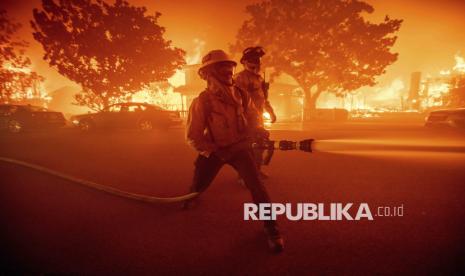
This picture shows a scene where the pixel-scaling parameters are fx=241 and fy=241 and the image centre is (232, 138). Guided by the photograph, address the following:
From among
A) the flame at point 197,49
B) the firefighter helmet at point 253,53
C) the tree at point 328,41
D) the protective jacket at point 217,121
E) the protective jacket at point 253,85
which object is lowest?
the protective jacket at point 217,121

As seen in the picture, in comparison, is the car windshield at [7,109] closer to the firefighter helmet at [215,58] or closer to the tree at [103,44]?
the tree at [103,44]

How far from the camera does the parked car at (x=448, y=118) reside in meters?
9.87

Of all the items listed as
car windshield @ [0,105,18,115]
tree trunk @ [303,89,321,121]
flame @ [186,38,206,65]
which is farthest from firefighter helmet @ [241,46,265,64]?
flame @ [186,38,206,65]

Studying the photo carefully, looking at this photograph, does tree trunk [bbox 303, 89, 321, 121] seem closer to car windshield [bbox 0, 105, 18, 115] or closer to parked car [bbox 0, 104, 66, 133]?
parked car [bbox 0, 104, 66, 133]

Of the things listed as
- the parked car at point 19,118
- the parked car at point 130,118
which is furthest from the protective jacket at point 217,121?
the parked car at point 19,118

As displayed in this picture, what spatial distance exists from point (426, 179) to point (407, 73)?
111445mm

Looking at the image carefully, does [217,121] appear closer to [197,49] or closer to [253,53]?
[253,53]

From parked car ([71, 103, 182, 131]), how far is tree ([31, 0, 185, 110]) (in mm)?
6712

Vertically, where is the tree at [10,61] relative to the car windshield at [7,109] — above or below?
above

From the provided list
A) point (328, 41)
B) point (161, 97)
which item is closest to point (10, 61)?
point (161, 97)

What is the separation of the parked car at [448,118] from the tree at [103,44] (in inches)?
754

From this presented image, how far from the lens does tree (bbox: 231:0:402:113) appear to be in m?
22.1

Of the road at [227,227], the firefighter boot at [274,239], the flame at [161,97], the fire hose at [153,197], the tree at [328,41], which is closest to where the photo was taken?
the road at [227,227]

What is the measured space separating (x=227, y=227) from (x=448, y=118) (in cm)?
1212
